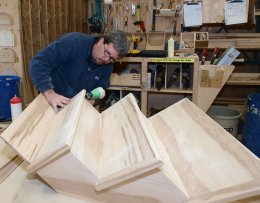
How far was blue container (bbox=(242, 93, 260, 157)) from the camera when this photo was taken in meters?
2.58

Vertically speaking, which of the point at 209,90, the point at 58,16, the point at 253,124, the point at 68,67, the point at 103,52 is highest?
the point at 58,16

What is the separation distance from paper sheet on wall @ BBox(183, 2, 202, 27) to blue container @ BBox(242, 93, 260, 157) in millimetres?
1126

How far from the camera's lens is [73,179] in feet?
2.84

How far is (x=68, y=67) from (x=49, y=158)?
111cm

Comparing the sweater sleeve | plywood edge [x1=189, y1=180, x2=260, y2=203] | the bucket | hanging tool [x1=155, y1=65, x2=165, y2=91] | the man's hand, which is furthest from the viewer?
the bucket

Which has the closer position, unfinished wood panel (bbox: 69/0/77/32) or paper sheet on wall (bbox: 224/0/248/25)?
paper sheet on wall (bbox: 224/0/248/25)

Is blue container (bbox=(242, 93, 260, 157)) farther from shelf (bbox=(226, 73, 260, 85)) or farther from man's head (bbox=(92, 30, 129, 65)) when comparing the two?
man's head (bbox=(92, 30, 129, 65))

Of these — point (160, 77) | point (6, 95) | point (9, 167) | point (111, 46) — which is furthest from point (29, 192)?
point (160, 77)

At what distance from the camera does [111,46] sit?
5.23ft

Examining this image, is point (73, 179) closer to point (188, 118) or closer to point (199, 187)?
point (199, 187)

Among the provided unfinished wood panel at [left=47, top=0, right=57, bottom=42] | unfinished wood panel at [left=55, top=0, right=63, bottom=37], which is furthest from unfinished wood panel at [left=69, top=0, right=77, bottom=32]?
unfinished wood panel at [left=47, top=0, right=57, bottom=42]

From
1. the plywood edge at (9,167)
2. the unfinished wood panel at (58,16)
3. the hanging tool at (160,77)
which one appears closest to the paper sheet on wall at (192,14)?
the hanging tool at (160,77)

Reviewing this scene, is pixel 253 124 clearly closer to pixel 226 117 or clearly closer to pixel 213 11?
pixel 226 117

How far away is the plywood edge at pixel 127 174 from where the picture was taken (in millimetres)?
714
